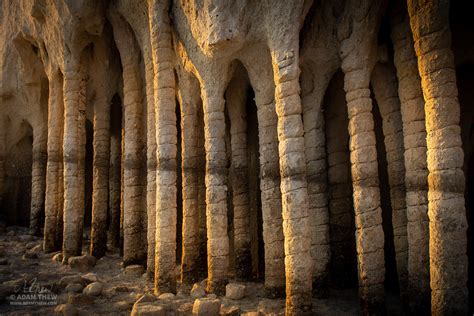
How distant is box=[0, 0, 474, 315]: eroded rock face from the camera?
6242mm

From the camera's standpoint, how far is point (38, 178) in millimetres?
14711

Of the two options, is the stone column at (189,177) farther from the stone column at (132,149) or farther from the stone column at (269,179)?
the stone column at (269,179)

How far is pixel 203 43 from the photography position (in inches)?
334

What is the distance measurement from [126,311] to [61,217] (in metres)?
6.91

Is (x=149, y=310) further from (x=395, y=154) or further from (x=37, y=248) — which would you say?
(x=37, y=248)

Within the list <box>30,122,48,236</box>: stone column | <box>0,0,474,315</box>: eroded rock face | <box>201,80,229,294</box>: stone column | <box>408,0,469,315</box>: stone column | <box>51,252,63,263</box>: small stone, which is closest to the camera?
<box>408,0,469,315</box>: stone column

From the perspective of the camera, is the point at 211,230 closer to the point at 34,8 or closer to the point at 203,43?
the point at 203,43

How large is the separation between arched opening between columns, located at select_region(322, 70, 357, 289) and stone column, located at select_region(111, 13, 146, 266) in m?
5.61

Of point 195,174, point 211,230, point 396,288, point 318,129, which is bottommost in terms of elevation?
point 396,288

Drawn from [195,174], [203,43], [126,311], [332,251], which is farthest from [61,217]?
[332,251]

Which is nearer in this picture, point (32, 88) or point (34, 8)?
point (34, 8)

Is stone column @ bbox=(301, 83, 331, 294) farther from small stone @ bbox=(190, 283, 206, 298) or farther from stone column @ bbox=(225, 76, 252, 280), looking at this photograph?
small stone @ bbox=(190, 283, 206, 298)

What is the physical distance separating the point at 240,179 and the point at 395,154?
420 centimetres

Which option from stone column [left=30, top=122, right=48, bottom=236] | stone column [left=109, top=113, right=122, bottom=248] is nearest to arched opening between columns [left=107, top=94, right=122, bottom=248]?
stone column [left=109, top=113, right=122, bottom=248]
